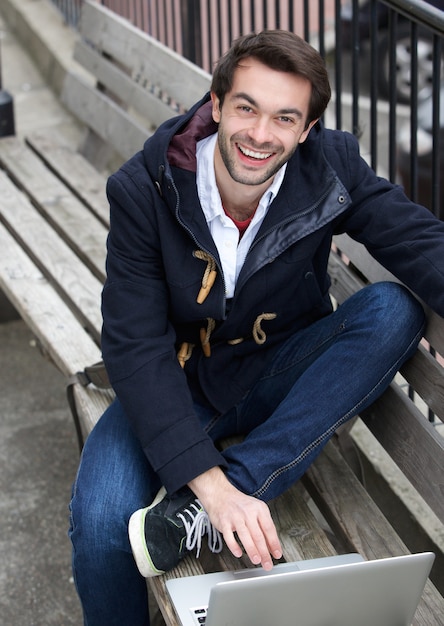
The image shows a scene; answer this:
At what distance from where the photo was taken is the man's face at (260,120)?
250 centimetres

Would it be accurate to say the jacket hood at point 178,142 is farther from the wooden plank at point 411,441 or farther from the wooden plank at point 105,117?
the wooden plank at point 105,117

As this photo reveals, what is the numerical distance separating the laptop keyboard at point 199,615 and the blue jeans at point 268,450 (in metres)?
0.28

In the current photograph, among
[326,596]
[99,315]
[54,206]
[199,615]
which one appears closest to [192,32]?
[54,206]

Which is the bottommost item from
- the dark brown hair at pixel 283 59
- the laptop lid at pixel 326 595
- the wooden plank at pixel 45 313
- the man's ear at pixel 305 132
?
the wooden plank at pixel 45 313

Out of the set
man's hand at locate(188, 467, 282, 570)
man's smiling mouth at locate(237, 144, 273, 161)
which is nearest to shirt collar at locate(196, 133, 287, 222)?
man's smiling mouth at locate(237, 144, 273, 161)

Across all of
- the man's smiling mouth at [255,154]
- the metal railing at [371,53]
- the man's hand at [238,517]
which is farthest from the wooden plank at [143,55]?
the man's hand at [238,517]

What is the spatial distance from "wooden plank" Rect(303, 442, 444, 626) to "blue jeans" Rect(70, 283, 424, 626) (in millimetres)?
220

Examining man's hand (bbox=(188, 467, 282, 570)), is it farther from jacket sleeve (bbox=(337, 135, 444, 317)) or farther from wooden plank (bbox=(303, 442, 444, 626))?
jacket sleeve (bbox=(337, 135, 444, 317))

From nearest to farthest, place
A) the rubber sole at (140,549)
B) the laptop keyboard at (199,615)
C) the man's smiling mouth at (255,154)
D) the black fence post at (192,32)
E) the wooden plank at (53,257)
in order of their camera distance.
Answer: the laptop keyboard at (199,615) < the rubber sole at (140,549) < the man's smiling mouth at (255,154) < the wooden plank at (53,257) < the black fence post at (192,32)

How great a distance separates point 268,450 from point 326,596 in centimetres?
51

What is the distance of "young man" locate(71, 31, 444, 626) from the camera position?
2.44 metres

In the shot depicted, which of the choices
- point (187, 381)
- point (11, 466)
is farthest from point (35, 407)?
point (187, 381)

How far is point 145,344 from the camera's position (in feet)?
8.39

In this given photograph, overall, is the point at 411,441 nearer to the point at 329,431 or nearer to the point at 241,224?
the point at 329,431
